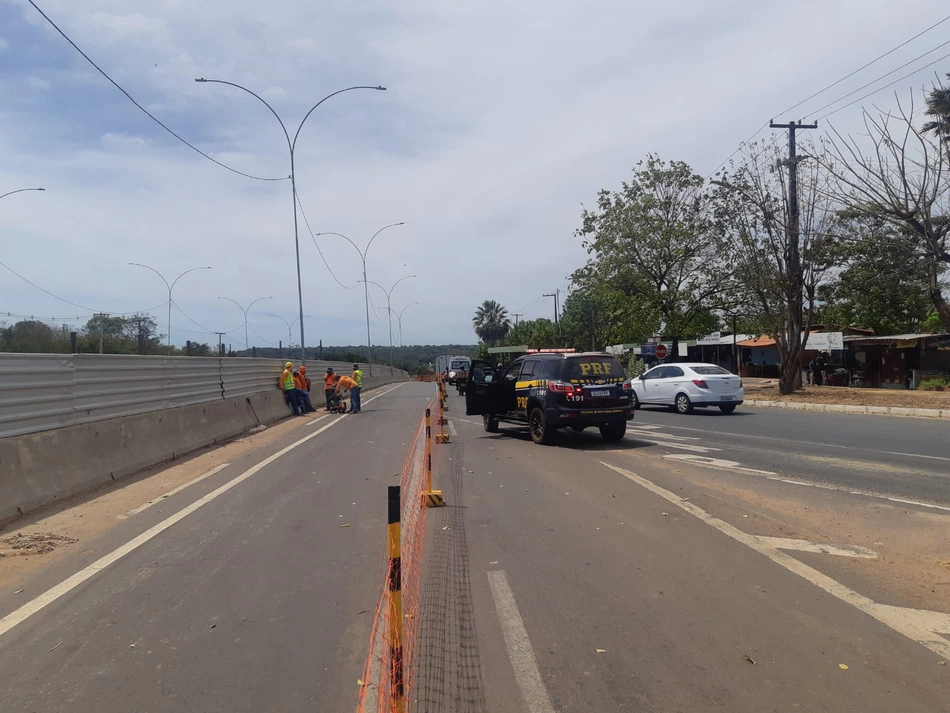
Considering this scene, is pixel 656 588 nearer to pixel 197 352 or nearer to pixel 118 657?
pixel 118 657

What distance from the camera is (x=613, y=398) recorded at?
14.6m

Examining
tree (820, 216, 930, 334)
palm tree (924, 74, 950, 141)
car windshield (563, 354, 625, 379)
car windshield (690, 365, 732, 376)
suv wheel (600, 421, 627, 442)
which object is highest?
palm tree (924, 74, 950, 141)

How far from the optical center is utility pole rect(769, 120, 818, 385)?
90.2ft

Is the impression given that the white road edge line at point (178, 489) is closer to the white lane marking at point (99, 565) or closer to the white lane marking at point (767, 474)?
the white lane marking at point (99, 565)

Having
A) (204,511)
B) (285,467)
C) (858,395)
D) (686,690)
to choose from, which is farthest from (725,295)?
(686,690)

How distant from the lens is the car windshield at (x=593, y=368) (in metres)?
14.5

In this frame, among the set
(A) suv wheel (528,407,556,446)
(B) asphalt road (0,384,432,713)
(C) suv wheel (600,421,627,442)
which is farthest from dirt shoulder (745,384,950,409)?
(B) asphalt road (0,384,432,713)

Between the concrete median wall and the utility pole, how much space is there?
2143cm

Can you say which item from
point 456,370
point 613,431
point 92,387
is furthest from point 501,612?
point 456,370

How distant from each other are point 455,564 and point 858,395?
24671mm

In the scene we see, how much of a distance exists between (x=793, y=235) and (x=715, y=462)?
18544 mm

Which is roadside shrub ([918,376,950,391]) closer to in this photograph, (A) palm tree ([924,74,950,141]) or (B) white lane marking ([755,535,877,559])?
(A) palm tree ([924,74,950,141])

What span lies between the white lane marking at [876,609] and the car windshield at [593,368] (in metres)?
6.91

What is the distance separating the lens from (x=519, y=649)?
465 cm
